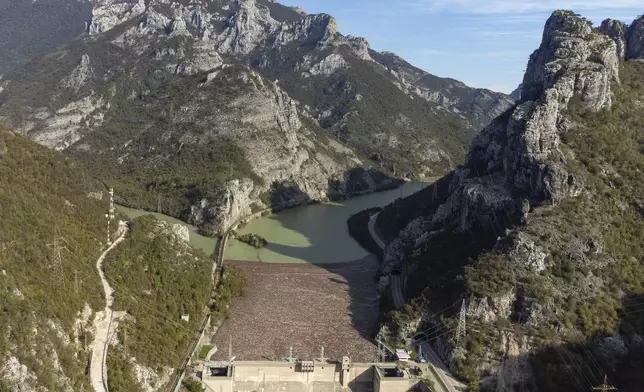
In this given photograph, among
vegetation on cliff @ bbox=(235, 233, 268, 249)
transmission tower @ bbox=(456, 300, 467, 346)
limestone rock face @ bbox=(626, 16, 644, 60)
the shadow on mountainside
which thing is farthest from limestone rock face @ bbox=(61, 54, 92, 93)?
transmission tower @ bbox=(456, 300, 467, 346)

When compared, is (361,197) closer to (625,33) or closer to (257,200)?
(257,200)

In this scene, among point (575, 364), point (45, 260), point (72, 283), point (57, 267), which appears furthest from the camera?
point (575, 364)

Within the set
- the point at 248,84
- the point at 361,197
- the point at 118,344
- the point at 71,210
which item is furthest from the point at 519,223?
the point at 248,84

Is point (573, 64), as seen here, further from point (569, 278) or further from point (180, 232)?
point (180, 232)

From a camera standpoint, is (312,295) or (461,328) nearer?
(461,328)

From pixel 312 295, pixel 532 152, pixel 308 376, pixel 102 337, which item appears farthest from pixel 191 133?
pixel 102 337

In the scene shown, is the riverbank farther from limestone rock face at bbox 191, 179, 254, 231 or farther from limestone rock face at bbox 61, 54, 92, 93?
limestone rock face at bbox 61, 54, 92, 93
